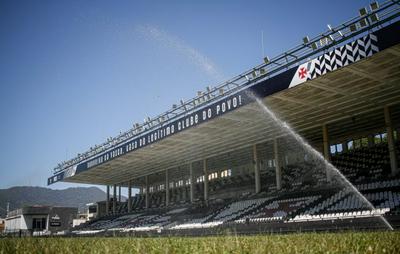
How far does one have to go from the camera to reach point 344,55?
54.7 ft

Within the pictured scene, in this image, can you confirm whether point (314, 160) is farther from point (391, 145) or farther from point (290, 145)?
point (391, 145)

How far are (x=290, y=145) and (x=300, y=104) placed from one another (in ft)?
49.7

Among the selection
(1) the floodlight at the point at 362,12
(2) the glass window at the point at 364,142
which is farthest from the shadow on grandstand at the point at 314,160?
(1) the floodlight at the point at 362,12

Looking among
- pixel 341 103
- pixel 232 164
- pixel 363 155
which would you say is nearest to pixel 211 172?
pixel 232 164

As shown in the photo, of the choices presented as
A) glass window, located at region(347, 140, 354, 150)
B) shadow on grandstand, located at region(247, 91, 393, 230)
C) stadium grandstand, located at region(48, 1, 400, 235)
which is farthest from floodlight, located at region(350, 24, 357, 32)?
glass window, located at region(347, 140, 354, 150)

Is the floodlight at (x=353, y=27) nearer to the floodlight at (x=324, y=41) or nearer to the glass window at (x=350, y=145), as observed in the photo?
the floodlight at (x=324, y=41)

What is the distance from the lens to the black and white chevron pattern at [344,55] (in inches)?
616

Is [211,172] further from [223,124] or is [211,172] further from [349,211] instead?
[349,211]

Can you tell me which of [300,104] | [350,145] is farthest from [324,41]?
[350,145]

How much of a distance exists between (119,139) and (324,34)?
2453 centimetres

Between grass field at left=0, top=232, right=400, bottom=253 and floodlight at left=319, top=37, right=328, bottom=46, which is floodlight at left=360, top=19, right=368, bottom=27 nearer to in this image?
floodlight at left=319, top=37, right=328, bottom=46

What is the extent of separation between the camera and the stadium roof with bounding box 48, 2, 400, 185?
16922 mm

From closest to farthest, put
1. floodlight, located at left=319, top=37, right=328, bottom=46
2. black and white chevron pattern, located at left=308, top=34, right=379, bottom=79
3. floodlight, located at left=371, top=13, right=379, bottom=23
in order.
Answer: black and white chevron pattern, located at left=308, top=34, right=379, bottom=79 → floodlight, located at left=371, top=13, right=379, bottom=23 → floodlight, located at left=319, top=37, right=328, bottom=46

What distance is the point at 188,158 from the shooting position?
40688 millimetres
